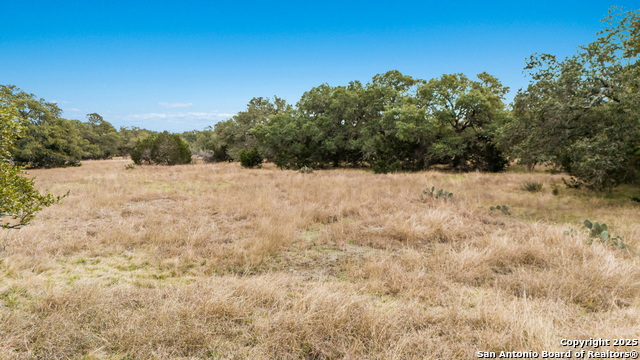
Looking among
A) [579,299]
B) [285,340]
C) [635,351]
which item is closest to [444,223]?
[579,299]

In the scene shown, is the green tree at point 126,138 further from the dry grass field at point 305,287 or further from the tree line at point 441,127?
the dry grass field at point 305,287

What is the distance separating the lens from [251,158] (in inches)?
1124

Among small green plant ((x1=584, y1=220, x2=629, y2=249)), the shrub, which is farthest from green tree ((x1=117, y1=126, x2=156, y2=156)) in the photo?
small green plant ((x1=584, y1=220, x2=629, y2=249))

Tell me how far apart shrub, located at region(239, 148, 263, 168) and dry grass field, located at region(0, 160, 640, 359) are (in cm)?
2048

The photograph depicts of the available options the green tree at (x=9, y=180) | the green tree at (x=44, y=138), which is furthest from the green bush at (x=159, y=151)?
the green tree at (x=9, y=180)

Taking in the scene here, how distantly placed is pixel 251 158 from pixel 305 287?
84.0 feet

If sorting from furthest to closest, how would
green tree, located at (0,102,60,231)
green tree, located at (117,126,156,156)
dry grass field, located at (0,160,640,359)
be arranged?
green tree, located at (117,126,156,156)
green tree, located at (0,102,60,231)
dry grass field, located at (0,160,640,359)

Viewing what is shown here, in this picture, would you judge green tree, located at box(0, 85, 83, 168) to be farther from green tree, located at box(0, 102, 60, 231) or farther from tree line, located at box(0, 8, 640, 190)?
green tree, located at box(0, 102, 60, 231)

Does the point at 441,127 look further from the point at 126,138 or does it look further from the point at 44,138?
the point at 126,138


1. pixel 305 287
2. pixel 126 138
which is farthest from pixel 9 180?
pixel 126 138

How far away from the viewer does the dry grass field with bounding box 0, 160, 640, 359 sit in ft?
9.30

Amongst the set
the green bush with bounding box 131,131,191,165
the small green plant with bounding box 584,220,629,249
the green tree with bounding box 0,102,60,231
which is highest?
the green bush with bounding box 131,131,191,165

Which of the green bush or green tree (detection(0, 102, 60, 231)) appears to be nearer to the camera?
green tree (detection(0, 102, 60, 231))

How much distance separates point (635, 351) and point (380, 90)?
24858 mm
